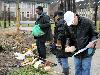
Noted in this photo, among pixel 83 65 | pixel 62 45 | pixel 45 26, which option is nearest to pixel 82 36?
pixel 83 65

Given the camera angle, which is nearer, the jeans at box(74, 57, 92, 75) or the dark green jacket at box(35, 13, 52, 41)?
the jeans at box(74, 57, 92, 75)

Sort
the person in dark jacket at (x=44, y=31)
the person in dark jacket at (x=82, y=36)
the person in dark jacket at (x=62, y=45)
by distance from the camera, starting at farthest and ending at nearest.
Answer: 1. the person in dark jacket at (x=44, y=31)
2. the person in dark jacket at (x=62, y=45)
3. the person in dark jacket at (x=82, y=36)

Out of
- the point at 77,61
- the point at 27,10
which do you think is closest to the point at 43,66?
the point at 77,61

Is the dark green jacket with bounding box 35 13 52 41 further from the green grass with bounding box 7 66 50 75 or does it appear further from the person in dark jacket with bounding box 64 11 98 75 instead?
the person in dark jacket with bounding box 64 11 98 75

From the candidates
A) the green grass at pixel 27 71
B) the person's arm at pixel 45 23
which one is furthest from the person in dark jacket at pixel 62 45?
the person's arm at pixel 45 23

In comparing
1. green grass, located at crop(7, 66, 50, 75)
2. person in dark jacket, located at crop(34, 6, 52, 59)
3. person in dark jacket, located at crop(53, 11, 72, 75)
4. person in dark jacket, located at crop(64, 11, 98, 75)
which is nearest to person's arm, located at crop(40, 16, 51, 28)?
person in dark jacket, located at crop(34, 6, 52, 59)

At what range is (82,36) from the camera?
337 inches

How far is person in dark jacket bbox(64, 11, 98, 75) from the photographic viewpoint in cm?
831

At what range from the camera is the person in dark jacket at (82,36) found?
8312 mm

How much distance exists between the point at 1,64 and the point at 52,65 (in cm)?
224

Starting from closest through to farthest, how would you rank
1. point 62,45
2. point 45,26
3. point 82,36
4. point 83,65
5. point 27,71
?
point 82,36
point 83,65
point 62,45
point 27,71
point 45,26

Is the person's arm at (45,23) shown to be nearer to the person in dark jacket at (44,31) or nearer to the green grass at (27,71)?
the person in dark jacket at (44,31)

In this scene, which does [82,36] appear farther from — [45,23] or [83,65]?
[45,23]

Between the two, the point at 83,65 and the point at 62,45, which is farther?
the point at 62,45
